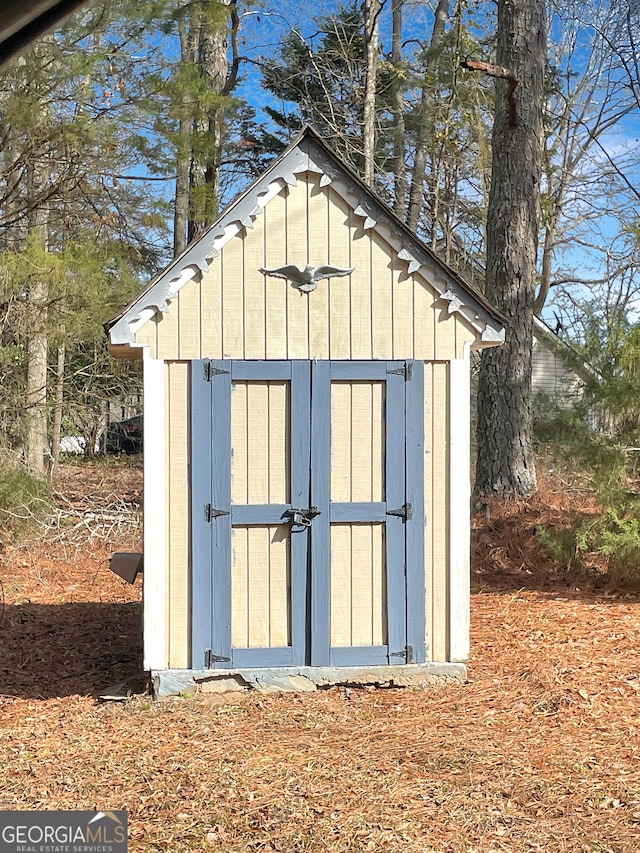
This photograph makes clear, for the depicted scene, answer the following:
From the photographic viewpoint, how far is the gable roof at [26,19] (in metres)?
1.06

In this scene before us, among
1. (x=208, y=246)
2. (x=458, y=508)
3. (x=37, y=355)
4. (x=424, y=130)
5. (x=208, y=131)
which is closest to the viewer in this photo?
(x=208, y=246)

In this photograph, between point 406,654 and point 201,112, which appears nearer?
point 406,654

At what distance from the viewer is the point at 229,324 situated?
607cm

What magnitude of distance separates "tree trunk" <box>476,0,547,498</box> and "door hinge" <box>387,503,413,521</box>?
556 cm

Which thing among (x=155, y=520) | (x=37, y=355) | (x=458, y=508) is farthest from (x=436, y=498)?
(x=37, y=355)

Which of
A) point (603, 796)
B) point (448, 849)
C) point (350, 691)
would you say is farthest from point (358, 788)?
point (350, 691)

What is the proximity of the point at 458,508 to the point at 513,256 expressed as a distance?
6.10 m

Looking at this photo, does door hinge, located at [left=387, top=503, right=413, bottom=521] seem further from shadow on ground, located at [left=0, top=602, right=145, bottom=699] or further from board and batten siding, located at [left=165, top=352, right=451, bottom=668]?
shadow on ground, located at [left=0, top=602, right=145, bottom=699]

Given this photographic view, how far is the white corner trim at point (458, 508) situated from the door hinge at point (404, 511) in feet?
0.96

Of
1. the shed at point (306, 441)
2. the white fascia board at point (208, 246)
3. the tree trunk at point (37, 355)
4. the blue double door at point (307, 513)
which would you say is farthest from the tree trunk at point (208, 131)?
the blue double door at point (307, 513)

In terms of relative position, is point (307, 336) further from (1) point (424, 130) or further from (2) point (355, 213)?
(1) point (424, 130)

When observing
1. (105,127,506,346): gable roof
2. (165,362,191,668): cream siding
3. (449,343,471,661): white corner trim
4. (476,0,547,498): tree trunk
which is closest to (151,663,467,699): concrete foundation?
(165,362,191,668): cream siding

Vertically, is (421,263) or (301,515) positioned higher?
(421,263)

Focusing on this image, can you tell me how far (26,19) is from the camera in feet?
3.56
